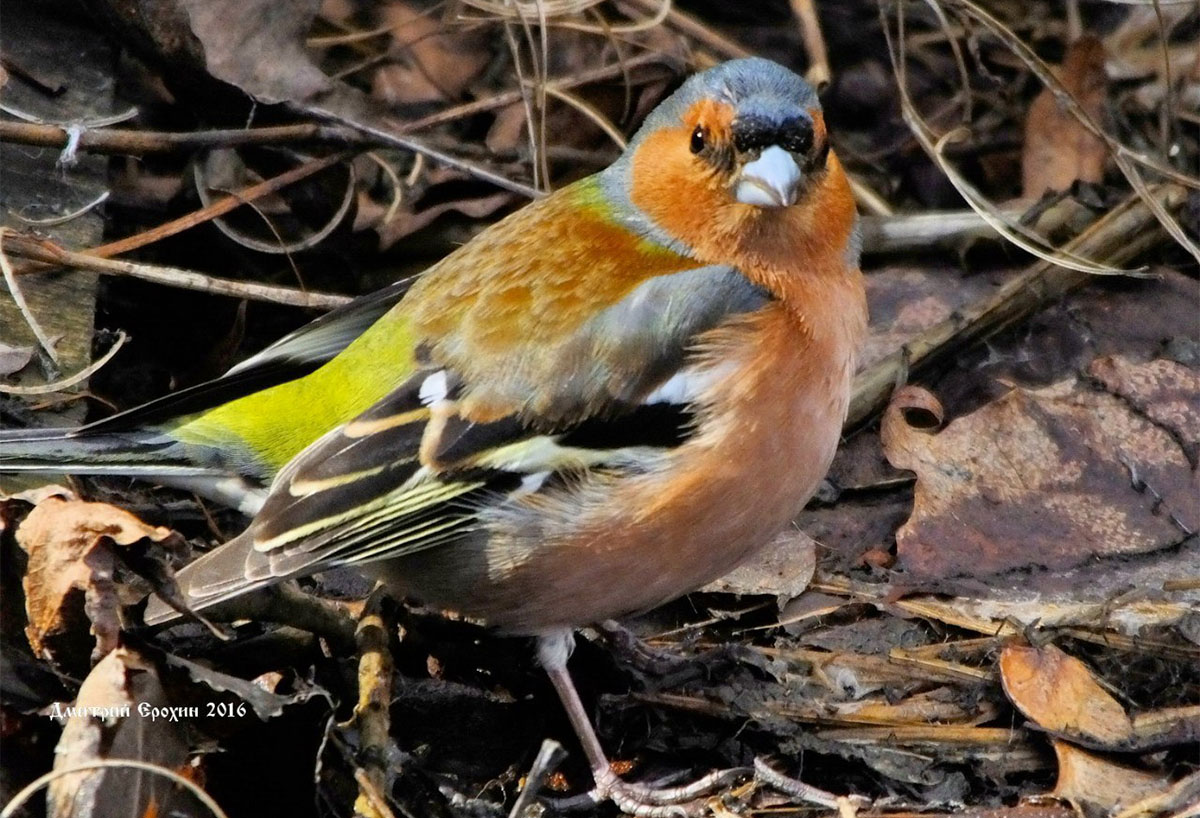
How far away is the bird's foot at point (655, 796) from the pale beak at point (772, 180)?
125 cm

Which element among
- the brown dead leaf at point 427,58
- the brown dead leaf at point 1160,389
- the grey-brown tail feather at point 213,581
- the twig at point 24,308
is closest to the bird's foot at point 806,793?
the grey-brown tail feather at point 213,581

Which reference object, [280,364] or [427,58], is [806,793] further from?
[427,58]

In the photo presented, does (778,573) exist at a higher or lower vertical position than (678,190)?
lower

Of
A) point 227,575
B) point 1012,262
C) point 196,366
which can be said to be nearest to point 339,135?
point 196,366

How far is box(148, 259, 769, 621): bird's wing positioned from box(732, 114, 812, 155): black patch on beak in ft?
1.56

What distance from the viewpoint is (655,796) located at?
3.22 meters

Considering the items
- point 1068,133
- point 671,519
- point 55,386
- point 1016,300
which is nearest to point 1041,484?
point 1016,300

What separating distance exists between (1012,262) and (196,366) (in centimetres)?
255

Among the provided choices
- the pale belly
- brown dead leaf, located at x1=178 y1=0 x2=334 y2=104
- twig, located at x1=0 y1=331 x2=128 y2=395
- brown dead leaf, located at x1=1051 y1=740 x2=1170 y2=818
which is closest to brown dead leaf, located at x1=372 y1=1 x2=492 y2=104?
brown dead leaf, located at x1=178 y1=0 x2=334 y2=104

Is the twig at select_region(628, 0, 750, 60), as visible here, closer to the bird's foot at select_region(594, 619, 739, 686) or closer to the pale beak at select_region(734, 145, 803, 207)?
the pale beak at select_region(734, 145, 803, 207)

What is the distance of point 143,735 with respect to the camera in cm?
275

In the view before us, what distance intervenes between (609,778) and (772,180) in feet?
4.48

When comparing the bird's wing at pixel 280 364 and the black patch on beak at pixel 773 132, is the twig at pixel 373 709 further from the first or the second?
the black patch on beak at pixel 773 132

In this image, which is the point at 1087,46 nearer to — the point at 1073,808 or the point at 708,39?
the point at 708,39
